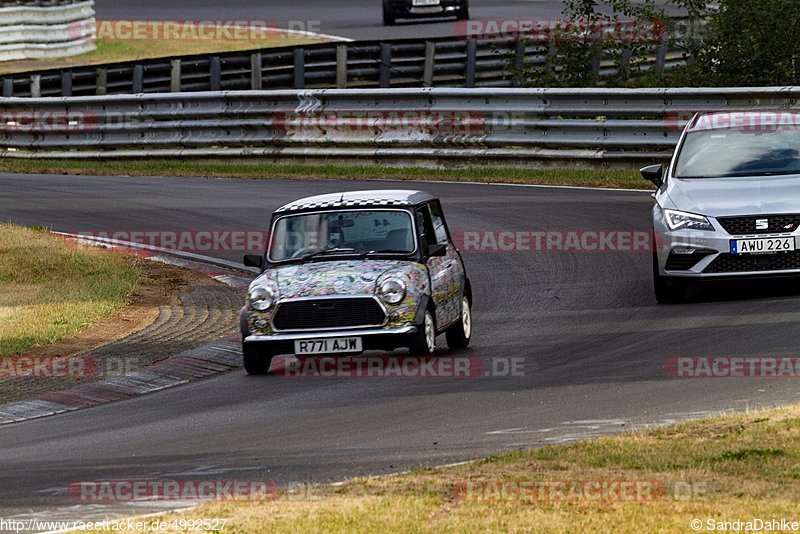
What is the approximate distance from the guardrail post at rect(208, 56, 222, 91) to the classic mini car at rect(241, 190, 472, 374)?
20363 millimetres

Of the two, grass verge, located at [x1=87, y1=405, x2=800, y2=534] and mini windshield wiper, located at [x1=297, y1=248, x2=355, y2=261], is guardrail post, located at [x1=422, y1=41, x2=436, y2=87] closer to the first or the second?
mini windshield wiper, located at [x1=297, y1=248, x2=355, y2=261]

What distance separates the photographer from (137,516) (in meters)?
7.58

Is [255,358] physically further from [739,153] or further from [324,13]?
[324,13]

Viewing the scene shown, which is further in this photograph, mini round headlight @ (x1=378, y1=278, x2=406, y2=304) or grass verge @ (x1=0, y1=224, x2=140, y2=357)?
grass verge @ (x1=0, y1=224, x2=140, y2=357)

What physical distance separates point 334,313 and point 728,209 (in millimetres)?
3974

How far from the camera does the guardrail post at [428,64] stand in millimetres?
34469

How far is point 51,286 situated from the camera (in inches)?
644

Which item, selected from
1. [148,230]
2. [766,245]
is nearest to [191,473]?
[766,245]

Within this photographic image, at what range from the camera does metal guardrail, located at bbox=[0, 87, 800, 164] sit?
22.5m

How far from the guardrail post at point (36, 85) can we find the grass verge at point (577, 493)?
2503 cm
